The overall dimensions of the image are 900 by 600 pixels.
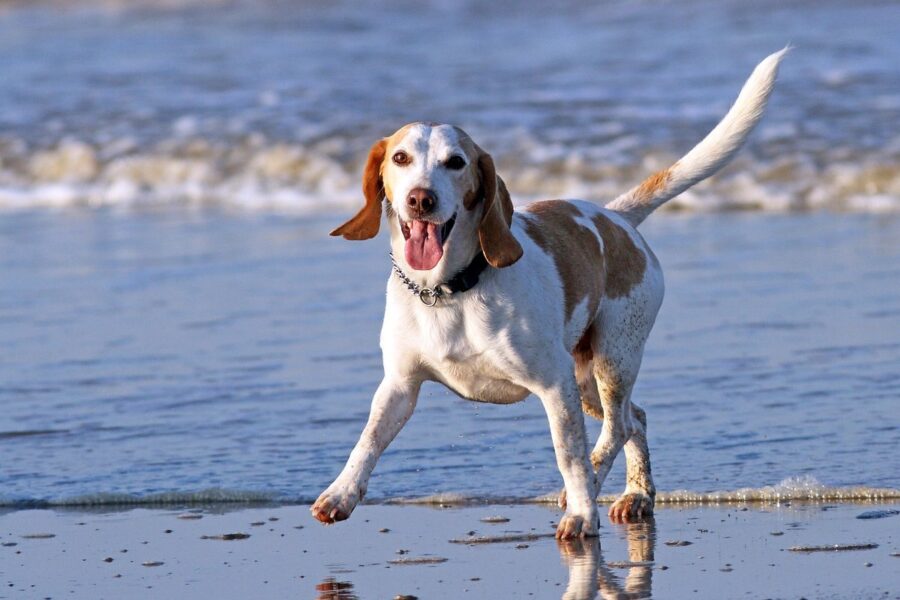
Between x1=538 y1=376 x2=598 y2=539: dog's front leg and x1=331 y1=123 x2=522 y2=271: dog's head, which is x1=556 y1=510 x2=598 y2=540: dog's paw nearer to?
x1=538 y1=376 x2=598 y2=539: dog's front leg

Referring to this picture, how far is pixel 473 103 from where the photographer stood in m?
16.3

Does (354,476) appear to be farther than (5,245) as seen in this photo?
No

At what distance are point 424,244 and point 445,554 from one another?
92 cm

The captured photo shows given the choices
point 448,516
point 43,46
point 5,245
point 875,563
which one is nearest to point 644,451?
point 448,516

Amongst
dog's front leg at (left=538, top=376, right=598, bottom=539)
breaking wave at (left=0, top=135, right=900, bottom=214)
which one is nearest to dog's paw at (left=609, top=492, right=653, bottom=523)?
dog's front leg at (left=538, top=376, right=598, bottom=539)

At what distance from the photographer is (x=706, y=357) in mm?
7684

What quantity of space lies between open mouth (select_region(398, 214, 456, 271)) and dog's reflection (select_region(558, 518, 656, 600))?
0.93m

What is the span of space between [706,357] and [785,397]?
0.76 metres

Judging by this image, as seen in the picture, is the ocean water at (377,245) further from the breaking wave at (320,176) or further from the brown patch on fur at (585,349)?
the brown patch on fur at (585,349)

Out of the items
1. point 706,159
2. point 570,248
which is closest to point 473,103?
point 706,159

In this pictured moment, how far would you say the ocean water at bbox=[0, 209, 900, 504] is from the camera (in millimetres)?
6180

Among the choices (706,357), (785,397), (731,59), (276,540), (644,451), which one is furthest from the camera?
(731,59)

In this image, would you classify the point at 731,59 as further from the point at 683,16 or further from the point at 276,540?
the point at 276,540

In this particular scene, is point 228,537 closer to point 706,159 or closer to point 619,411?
point 619,411
